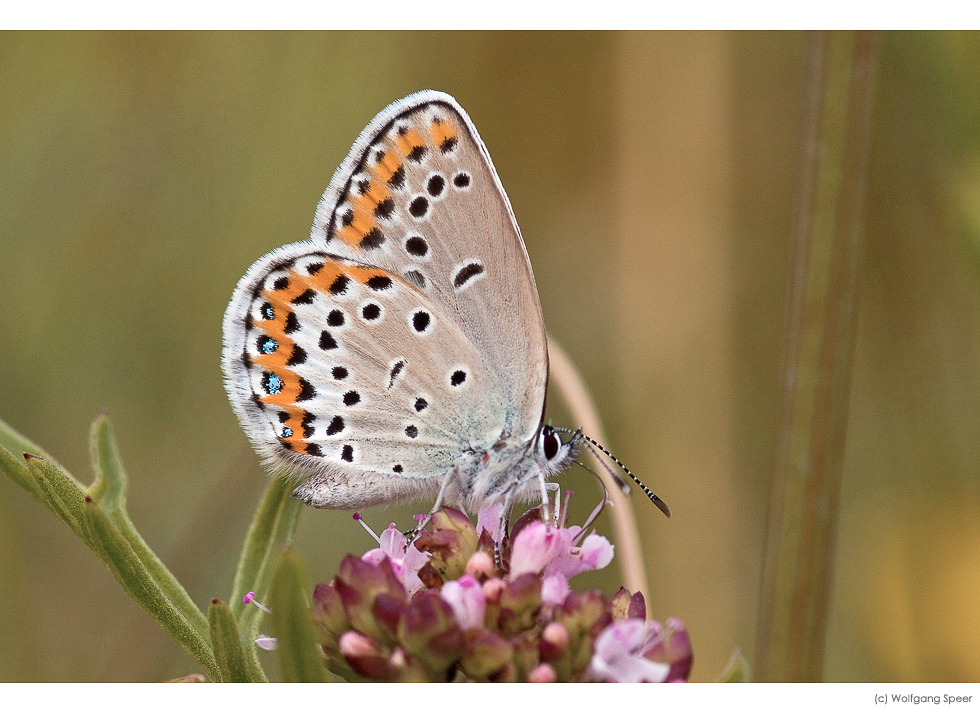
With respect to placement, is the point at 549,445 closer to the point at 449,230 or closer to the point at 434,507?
the point at 434,507

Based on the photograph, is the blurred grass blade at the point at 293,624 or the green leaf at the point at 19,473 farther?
the green leaf at the point at 19,473

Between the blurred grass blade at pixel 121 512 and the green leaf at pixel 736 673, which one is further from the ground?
the blurred grass blade at pixel 121 512

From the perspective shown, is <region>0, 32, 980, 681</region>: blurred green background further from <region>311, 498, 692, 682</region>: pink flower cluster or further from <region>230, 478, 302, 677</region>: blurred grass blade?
<region>311, 498, 692, 682</region>: pink flower cluster

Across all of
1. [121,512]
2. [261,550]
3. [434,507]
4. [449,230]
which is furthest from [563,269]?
[121,512]

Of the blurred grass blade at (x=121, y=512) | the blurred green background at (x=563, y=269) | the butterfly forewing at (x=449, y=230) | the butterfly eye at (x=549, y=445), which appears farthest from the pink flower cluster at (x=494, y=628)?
the blurred green background at (x=563, y=269)

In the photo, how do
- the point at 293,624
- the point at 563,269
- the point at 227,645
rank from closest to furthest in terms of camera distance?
the point at 293,624 → the point at 227,645 → the point at 563,269

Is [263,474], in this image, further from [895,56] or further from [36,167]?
[895,56]

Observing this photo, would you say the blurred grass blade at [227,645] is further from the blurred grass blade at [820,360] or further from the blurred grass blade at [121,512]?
the blurred grass blade at [820,360]
